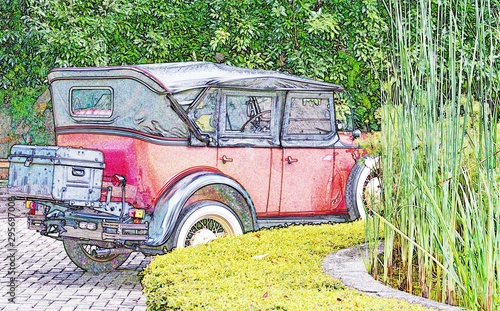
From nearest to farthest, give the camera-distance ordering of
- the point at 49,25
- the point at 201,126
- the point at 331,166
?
1. the point at 201,126
2. the point at 331,166
3. the point at 49,25

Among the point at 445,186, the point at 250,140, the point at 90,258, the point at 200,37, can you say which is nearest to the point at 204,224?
the point at 250,140

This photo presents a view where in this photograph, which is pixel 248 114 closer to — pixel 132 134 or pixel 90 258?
pixel 132 134

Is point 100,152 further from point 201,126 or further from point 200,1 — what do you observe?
point 200,1

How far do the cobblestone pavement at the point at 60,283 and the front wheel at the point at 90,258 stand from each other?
0.08 m

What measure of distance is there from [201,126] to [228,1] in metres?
6.31

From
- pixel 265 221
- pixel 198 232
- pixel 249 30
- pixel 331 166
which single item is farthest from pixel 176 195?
pixel 249 30

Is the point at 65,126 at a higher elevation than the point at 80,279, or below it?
higher

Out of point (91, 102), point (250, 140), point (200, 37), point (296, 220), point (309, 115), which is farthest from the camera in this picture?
point (200, 37)

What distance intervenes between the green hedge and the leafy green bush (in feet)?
27.0

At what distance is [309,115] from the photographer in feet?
30.3

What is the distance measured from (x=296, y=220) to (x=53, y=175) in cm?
251

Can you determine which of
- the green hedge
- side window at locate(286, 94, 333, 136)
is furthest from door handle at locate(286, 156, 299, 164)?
the green hedge

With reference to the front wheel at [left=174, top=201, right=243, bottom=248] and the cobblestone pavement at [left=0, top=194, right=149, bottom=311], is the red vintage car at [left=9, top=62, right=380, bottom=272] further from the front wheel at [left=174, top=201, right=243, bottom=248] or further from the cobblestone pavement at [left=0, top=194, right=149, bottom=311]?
the cobblestone pavement at [left=0, top=194, right=149, bottom=311]

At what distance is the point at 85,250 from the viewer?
346 inches
